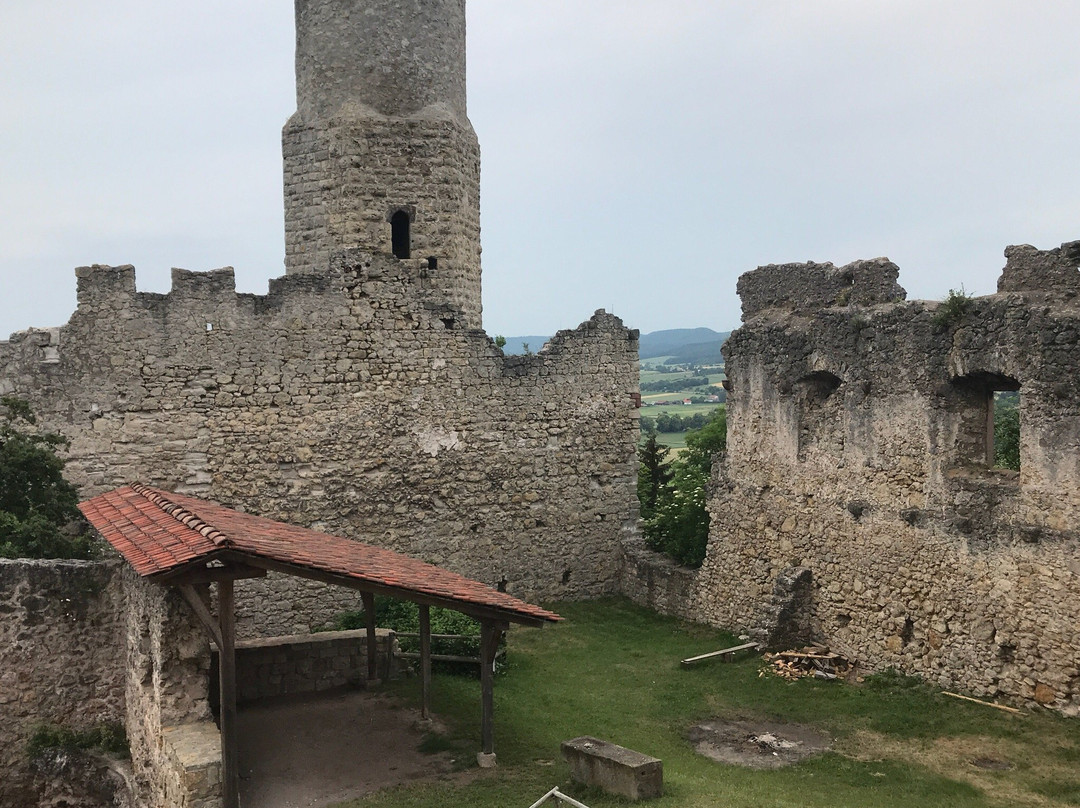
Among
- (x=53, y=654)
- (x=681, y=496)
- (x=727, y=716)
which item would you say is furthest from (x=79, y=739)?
(x=681, y=496)

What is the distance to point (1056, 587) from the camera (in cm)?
1130

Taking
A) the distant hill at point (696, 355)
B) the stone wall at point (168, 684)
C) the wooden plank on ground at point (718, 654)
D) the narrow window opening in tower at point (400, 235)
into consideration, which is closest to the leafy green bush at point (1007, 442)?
the wooden plank on ground at point (718, 654)

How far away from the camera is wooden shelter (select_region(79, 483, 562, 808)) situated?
9.43 metres

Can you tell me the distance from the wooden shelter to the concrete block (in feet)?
3.48

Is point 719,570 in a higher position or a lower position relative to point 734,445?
lower

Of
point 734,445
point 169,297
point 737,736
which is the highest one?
point 169,297

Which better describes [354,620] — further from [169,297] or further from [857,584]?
[857,584]

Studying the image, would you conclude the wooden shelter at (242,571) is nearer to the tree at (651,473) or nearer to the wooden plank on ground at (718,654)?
the wooden plank on ground at (718,654)

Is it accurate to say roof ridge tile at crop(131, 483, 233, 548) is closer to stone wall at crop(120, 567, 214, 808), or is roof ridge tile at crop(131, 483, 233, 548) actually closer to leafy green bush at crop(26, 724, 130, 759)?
stone wall at crop(120, 567, 214, 808)

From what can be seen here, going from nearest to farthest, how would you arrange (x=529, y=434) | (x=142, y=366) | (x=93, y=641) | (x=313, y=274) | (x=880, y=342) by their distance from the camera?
1. (x=93, y=641)
2. (x=880, y=342)
3. (x=142, y=366)
4. (x=313, y=274)
5. (x=529, y=434)

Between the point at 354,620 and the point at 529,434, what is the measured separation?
4211mm

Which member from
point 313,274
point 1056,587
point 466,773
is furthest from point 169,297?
point 1056,587

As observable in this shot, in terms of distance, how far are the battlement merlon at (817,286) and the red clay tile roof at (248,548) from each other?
608cm

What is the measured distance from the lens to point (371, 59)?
59.9 ft
